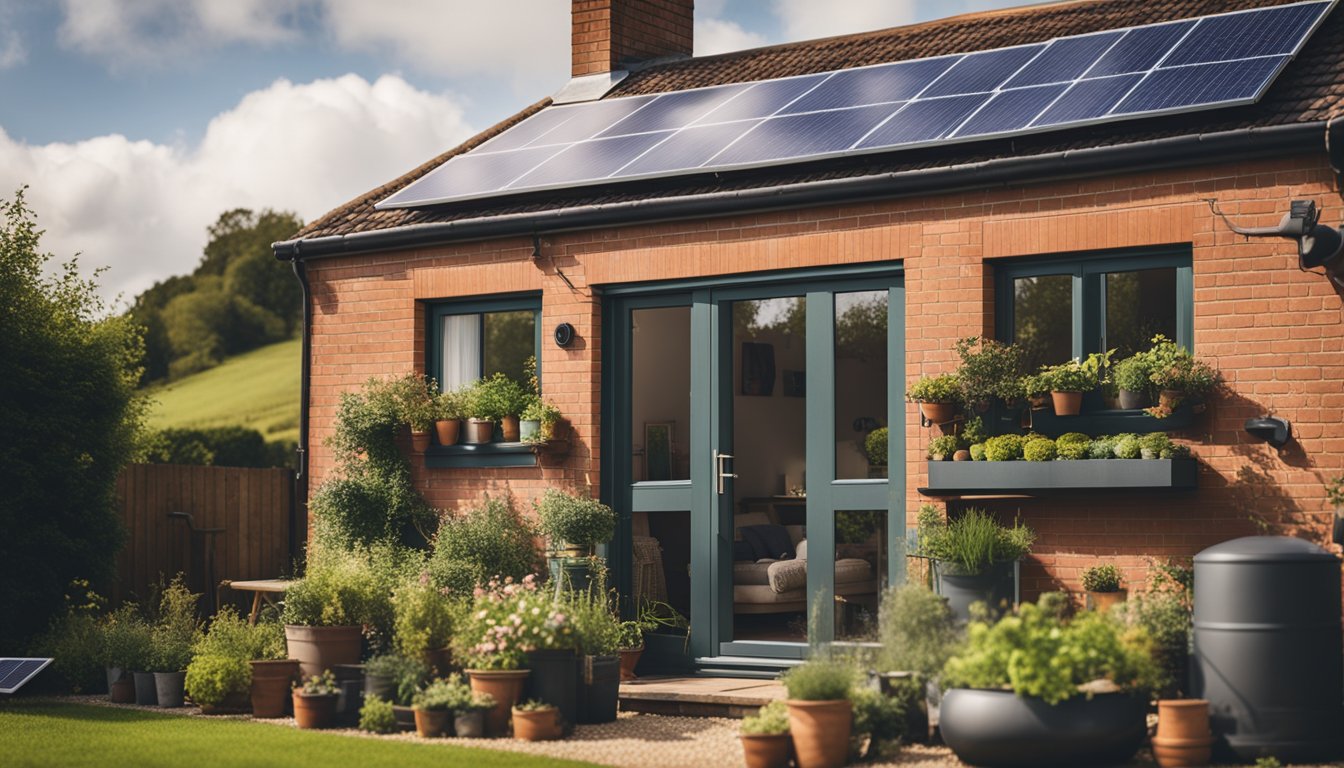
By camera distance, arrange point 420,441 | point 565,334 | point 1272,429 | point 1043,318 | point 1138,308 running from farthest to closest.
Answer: point 420,441 → point 565,334 → point 1043,318 → point 1138,308 → point 1272,429

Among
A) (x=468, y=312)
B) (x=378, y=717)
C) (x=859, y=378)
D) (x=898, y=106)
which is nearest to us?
(x=378, y=717)

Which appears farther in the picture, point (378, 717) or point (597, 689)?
point (597, 689)

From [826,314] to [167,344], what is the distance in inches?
2055

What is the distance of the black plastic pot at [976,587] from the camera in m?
9.70

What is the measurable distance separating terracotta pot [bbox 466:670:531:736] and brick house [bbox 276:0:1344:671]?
7.60 ft

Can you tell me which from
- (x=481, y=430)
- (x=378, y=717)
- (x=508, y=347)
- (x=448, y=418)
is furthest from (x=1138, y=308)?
(x=508, y=347)

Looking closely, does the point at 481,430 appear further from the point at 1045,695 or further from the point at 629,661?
the point at 1045,695

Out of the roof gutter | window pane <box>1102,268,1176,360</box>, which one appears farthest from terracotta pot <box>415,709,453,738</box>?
window pane <box>1102,268,1176,360</box>

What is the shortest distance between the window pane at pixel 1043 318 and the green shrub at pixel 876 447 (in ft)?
5.21

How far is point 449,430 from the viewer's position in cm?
1262

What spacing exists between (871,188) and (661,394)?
372 centimetres

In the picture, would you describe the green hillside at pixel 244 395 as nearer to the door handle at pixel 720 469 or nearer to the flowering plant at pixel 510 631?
the door handle at pixel 720 469

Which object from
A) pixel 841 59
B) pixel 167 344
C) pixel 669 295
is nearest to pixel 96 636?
pixel 669 295

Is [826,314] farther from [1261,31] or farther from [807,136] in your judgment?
[1261,31]
